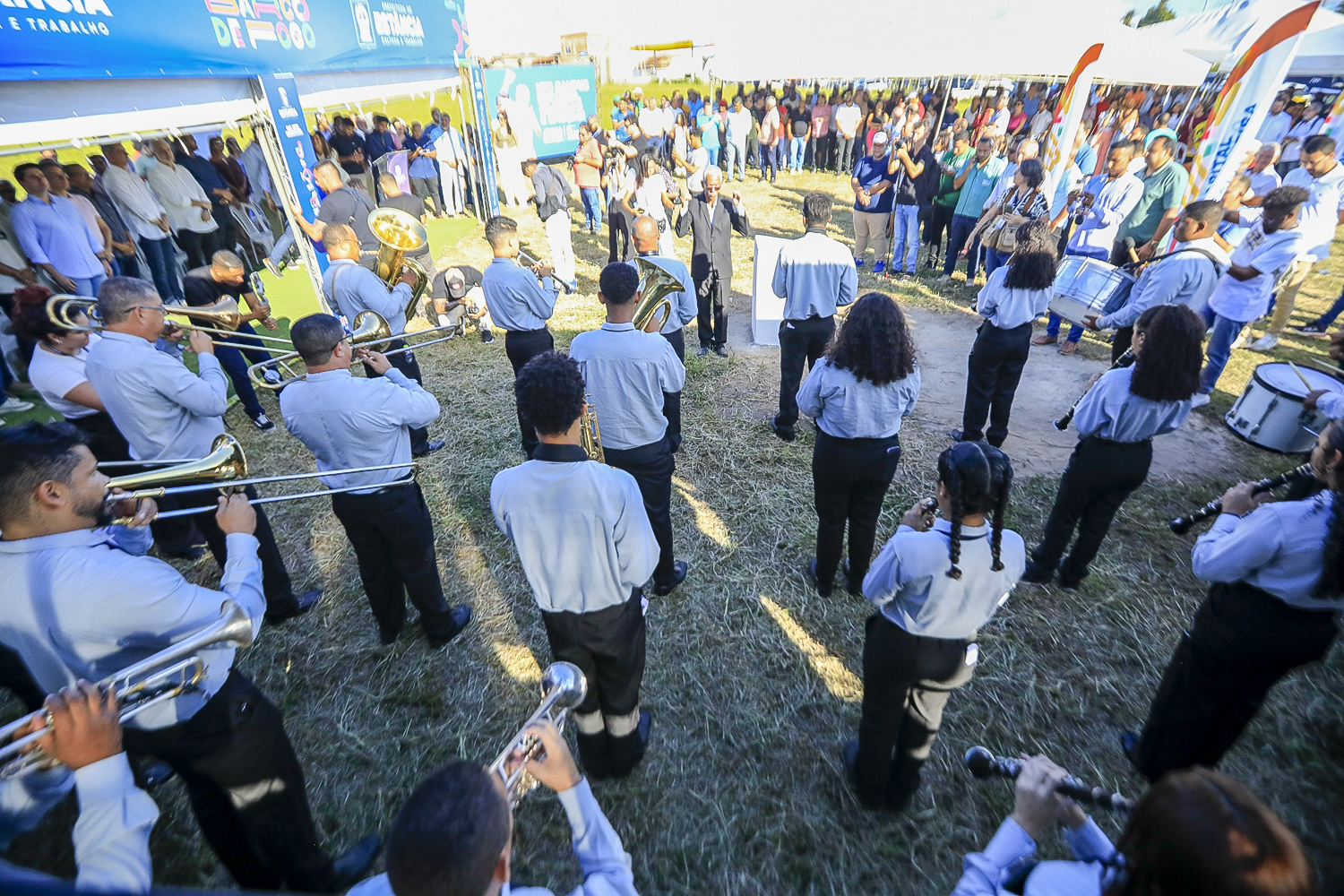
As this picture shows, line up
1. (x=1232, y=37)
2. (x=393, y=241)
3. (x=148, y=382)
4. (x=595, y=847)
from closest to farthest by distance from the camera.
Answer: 1. (x=595, y=847)
2. (x=148, y=382)
3. (x=393, y=241)
4. (x=1232, y=37)

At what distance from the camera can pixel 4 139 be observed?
16.0ft

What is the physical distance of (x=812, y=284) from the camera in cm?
568

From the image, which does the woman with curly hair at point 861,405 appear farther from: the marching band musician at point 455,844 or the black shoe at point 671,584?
the marching band musician at point 455,844

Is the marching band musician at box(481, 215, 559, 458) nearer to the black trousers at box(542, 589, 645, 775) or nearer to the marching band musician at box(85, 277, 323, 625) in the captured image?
the marching band musician at box(85, 277, 323, 625)

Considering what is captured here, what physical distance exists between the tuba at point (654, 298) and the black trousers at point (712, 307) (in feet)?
7.49

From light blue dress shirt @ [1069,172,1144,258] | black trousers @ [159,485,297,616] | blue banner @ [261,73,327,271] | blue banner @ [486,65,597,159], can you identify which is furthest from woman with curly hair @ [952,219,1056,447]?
blue banner @ [486,65,597,159]

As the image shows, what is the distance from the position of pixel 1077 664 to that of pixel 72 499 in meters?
5.27

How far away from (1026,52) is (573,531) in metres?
12.3

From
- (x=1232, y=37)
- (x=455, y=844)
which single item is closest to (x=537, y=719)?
(x=455, y=844)

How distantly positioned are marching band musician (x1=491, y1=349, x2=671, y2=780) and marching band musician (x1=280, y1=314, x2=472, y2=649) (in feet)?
3.95

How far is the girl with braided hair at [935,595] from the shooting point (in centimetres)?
234

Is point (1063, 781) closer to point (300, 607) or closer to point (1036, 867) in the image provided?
point (1036, 867)

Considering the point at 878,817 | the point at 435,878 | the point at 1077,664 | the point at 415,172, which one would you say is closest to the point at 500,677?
the point at 878,817

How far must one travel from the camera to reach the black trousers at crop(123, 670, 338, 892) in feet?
7.66
